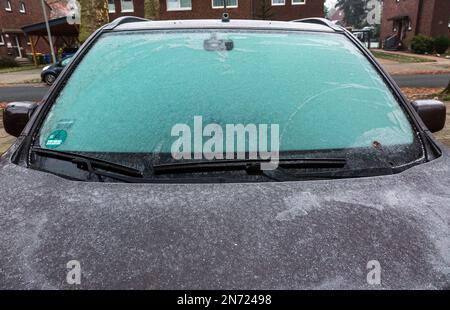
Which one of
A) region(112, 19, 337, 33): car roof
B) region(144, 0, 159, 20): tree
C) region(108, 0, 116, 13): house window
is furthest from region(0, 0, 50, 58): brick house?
region(112, 19, 337, 33): car roof

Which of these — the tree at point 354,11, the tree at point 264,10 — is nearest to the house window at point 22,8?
the tree at point 264,10

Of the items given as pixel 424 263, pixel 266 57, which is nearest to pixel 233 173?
pixel 424 263

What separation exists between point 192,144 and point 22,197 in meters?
0.65

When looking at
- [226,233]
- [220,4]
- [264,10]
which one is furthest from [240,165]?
[220,4]

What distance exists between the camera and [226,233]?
1.09m

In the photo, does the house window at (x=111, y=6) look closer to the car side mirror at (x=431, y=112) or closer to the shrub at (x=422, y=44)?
the shrub at (x=422, y=44)

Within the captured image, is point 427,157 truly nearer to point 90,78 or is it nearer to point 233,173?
point 233,173

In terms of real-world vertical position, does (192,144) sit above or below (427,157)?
above

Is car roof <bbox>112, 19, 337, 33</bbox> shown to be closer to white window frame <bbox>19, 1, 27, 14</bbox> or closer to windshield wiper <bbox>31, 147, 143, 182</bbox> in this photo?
windshield wiper <bbox>31, 147, 143, 182</bbox>

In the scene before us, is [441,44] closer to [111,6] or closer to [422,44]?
[422,44]

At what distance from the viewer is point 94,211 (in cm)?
120

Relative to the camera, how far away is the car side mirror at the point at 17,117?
1.98m

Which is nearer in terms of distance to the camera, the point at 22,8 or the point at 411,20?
the point at 411,20

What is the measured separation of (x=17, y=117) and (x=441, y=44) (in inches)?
1236
